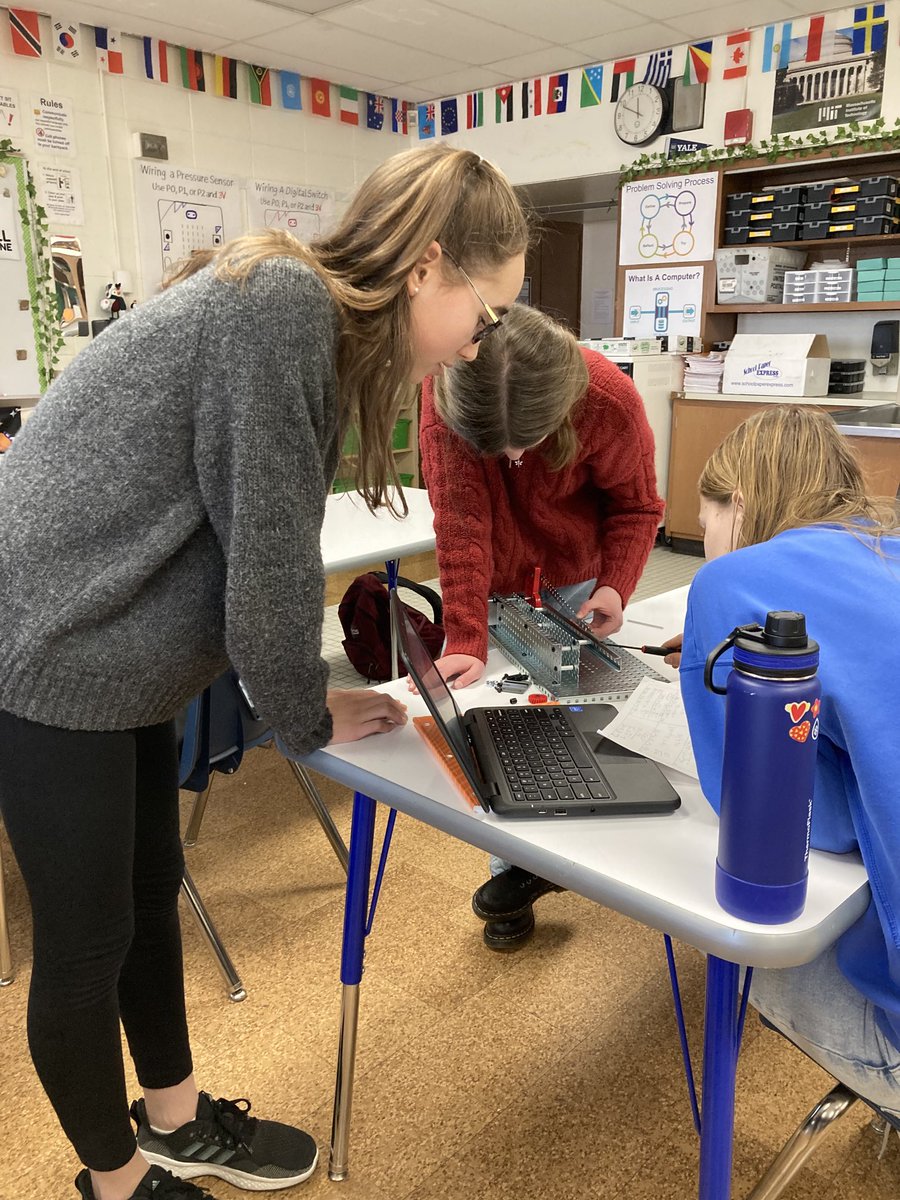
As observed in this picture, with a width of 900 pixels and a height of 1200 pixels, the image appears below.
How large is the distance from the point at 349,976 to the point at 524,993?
1.72 ft

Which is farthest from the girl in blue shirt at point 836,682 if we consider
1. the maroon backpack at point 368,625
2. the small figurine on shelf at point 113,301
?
the small figurine on shelf at point 113,301

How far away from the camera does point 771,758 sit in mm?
678

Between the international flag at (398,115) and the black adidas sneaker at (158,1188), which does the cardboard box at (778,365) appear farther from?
the black adidas sneaker at (158,1188)

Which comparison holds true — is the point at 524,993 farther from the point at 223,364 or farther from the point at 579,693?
the point at 223,364

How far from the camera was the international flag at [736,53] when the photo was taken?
4773 mm

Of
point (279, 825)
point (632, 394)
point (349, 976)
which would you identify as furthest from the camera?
point (279, 825)

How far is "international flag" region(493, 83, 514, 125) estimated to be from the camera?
5683 mm

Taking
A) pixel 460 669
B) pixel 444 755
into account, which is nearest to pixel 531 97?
pixel 460 669

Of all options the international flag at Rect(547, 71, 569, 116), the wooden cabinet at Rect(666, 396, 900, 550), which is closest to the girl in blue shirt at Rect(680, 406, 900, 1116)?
the wooden cabinet at Rect(666, 396, 900, 550)

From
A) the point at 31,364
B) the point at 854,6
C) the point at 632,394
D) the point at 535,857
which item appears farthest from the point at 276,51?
the point at 535,857

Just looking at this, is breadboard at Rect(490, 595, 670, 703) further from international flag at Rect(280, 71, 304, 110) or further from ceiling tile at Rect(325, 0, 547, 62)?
international flag at Rect(280, 71, 304, 110)

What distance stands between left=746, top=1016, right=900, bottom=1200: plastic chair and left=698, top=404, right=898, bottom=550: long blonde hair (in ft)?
1.84

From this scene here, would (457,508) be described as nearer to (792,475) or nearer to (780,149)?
(792,475)

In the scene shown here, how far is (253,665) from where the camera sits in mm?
867
